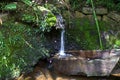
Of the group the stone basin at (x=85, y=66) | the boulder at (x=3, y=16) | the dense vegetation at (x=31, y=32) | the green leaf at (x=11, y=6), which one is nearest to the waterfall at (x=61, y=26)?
the dense vegetation at (x=31, y=32)

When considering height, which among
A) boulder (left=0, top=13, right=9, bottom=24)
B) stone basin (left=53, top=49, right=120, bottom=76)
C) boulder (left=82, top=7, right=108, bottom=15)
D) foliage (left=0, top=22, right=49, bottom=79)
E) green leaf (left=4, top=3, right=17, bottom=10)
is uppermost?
green leaf (left=4, top=3, right=17, bottom=10)

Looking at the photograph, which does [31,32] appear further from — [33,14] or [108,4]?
[108,4]

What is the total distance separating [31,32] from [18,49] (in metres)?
0.59

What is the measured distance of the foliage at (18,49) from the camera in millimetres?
5148

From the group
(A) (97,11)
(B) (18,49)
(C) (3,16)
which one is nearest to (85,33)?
(A) (97,11)

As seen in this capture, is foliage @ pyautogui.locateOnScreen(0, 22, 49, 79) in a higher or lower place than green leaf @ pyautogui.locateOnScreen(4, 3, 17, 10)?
lower

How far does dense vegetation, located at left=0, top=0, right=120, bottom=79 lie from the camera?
5277mm

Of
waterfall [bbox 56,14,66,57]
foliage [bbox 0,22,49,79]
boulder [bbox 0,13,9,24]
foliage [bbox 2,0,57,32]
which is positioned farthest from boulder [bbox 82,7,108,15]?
boulder [bbox 0,13,9,24]

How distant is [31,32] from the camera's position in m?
5.89

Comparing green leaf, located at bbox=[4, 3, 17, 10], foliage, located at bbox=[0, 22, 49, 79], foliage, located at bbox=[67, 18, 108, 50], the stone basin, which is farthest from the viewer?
foliage, located at bbox=[67, 18, 108, 50]

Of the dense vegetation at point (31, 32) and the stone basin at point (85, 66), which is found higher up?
the dense vegetation at point (31, 32)

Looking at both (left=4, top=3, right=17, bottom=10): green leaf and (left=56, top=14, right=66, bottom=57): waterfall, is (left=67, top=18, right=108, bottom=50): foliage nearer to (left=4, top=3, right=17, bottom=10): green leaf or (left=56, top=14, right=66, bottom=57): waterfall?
(left=56, top=14, right=66, bottom=57): waterfall

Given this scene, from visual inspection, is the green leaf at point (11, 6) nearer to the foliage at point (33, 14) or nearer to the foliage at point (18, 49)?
the foliage at point (33, 14)

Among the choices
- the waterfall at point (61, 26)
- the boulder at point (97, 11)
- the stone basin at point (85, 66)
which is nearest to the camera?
the stone basin at point (85, 66)
